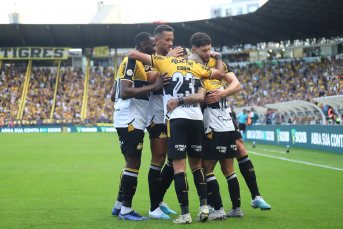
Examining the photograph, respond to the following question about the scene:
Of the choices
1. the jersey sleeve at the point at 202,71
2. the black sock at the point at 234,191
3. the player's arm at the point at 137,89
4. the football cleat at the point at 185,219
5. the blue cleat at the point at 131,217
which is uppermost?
the jersey sleeve at the point at 202,71

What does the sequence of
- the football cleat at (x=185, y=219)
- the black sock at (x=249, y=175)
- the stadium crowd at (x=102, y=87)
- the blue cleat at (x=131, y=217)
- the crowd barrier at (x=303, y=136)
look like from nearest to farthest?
1. the football cleat at (x=185, y=219)
2. the blue cleat at (x=131, y=217)
3. the black sock at (x=249, y=175)
4. the crowd barrier at (x=303, y=136)
5. the stadium crowd at (x=102, y=87)

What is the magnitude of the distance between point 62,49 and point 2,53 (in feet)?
24.8

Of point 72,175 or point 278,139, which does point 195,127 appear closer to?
point 72,175

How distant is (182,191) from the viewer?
14.7ft

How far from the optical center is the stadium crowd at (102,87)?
119ft

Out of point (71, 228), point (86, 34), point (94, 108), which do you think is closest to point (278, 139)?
point (71, 228)

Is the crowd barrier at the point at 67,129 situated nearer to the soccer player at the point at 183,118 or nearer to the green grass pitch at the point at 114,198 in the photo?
the green grass pitch at the point at 114,198

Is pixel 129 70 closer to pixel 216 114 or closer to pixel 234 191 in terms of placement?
pixel 216 114

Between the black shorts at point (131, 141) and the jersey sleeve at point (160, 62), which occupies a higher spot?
the jersey sleeve at point (160, 62)

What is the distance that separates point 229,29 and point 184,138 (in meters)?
38.8

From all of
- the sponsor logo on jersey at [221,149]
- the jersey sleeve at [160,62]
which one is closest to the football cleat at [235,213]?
the sponsor logo on jersey at [221,149]

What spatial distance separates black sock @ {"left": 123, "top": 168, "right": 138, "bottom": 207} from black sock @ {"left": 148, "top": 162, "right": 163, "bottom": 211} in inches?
12.7

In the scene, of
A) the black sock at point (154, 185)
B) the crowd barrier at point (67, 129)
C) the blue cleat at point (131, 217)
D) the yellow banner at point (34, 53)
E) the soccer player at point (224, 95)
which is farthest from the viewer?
the yellow banner at point (34, 53)

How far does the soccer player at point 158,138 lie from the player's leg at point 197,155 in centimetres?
57
